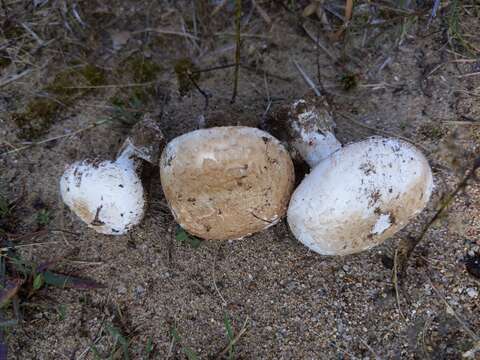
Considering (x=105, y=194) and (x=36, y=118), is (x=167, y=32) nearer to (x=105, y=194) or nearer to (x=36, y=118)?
(x=36, y=118)

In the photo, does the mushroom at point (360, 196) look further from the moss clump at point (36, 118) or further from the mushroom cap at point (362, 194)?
the moss clump at point (36, 118)

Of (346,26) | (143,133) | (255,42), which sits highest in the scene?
(346,26)

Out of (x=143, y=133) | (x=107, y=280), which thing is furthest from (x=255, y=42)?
(x=107, y=280)

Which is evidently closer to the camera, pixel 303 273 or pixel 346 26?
pixel 303 273

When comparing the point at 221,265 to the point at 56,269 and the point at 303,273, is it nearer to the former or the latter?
the point at 303,273

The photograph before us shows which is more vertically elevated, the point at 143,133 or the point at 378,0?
the point at 378,0
